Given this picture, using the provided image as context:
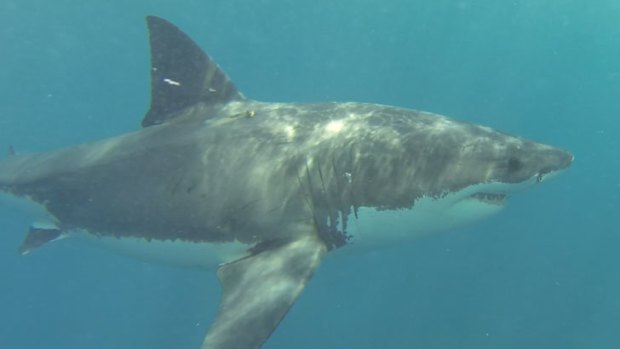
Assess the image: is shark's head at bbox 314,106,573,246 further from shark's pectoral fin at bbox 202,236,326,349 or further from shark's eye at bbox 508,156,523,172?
shark's pectoral fin at bbox 202,236,326,349

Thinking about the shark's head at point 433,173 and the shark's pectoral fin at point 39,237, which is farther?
the shark's pectoral fin at point 39,237

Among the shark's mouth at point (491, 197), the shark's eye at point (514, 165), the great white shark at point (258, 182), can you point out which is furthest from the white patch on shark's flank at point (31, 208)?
the shark's eye at point (514, 165)

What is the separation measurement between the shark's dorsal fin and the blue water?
14612 millimetres

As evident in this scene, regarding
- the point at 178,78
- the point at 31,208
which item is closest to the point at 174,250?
the point at 178,78

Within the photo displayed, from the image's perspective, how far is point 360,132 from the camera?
6.31 meters

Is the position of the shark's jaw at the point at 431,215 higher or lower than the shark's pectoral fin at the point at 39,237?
higher

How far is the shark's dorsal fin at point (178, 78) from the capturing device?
24.8ft

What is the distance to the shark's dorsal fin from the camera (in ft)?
24.8

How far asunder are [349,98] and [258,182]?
34.9 metres

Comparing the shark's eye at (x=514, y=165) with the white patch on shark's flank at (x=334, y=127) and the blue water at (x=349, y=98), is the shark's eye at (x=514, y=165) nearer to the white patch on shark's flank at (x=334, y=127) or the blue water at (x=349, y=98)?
the white patch on shark's flank at (x=334, y=127)

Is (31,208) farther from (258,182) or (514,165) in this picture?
(514,165)

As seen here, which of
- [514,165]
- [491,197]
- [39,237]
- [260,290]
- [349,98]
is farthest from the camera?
[349,98]

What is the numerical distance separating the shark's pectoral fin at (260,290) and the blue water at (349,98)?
15.9 meters

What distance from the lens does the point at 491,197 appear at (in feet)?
18.3
